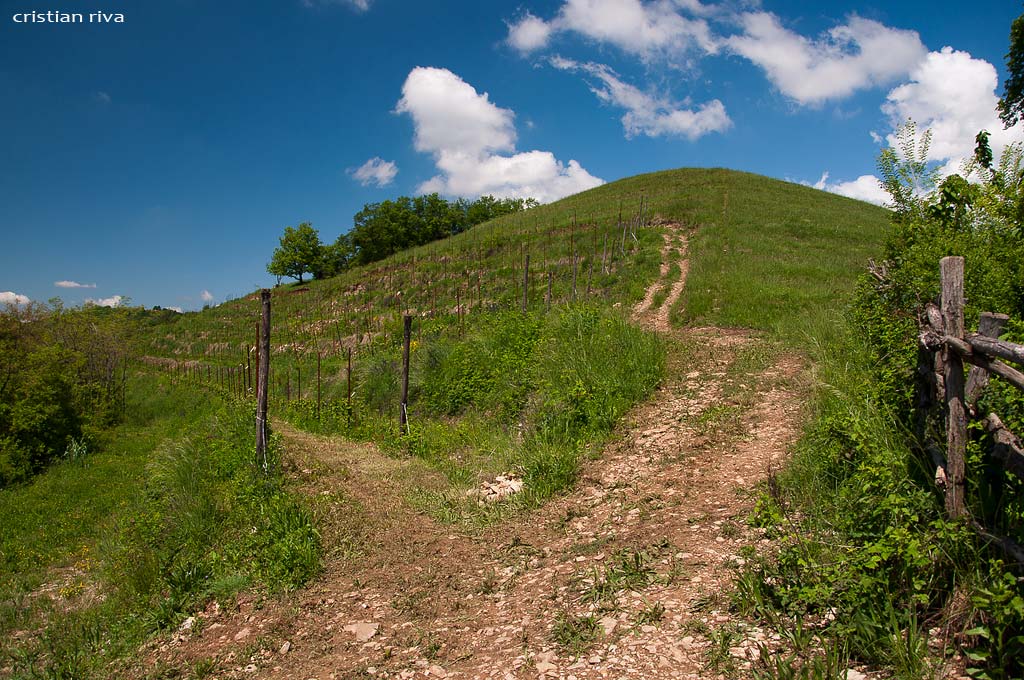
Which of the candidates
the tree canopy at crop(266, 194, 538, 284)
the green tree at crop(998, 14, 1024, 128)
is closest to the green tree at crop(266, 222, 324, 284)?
the tree canopy at crop(266, 194, 538, 284)

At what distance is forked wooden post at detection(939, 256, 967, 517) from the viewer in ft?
10.5

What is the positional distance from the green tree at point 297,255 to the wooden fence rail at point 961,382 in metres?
63.2

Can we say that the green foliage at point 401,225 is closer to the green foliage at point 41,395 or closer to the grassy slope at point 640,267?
the grassy slope at point 640,267

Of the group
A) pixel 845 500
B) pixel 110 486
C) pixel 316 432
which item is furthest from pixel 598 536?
pixel 110 486

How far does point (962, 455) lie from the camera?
319 cm

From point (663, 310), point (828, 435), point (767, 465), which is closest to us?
point (828, 435)

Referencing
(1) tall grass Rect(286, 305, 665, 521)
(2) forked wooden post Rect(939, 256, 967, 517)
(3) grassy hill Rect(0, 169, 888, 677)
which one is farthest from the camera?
(1) tall grass Rect(286, 305, 665, 521)

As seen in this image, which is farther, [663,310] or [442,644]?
[663,310]

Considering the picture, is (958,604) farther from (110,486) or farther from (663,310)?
(110,486)

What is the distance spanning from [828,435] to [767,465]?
771 millimetres

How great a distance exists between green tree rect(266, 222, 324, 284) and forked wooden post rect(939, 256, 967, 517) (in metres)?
63.2

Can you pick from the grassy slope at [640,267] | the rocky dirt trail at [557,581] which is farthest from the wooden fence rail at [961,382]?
the grassy slope at [640,267]

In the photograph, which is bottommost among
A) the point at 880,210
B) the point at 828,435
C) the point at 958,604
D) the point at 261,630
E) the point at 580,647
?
the point at 261,630

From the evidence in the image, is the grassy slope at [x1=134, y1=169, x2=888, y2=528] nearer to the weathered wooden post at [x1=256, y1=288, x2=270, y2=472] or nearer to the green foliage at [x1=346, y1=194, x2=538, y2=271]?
the weathered wooden post at [x1=256, y1=288, x2=270, y2=472]
